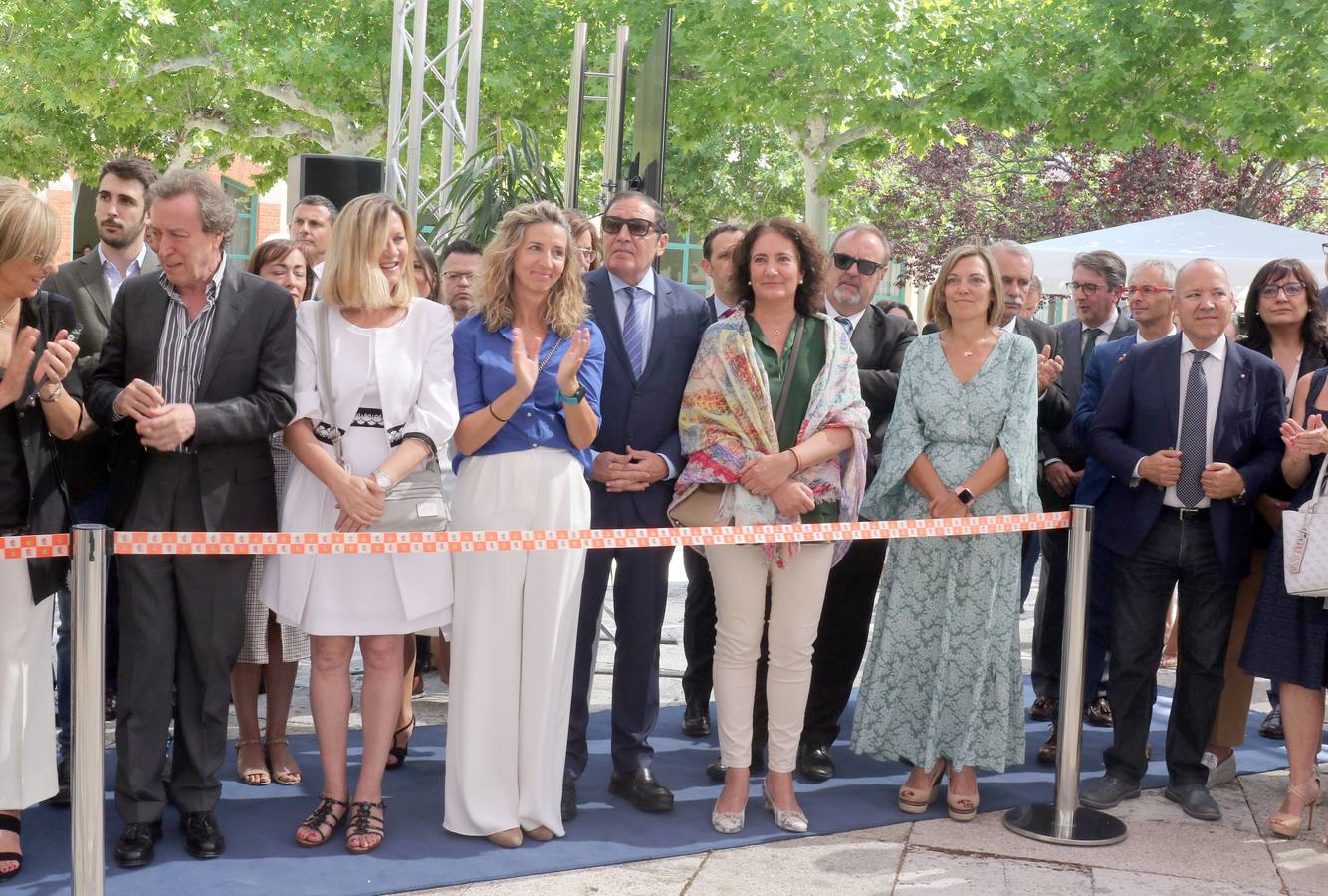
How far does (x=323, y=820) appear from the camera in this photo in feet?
15.3

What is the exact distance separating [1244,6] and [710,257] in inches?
323

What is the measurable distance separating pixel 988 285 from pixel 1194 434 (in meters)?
0.97

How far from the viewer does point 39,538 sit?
3.95 meters

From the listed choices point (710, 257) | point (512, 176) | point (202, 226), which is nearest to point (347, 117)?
point (512, 176)

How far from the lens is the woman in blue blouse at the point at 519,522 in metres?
4.64

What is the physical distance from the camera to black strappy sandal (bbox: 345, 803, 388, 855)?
15.1 ft

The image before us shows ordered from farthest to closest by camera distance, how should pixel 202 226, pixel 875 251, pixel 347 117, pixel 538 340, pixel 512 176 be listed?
1. pixel 347 117
2. pixel 512 176
3. pixel 875 251
4. pixel 538 340
5. pixel 202 226

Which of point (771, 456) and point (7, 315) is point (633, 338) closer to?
point (771, 456)

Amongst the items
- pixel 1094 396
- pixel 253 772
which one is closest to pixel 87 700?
pixel 253 772

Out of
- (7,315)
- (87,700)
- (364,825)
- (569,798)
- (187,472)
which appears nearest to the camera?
(87,700)

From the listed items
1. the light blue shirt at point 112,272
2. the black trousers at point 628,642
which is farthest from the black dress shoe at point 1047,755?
the light blue shirt at point 112,272

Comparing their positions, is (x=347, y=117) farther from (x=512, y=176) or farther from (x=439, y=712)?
(x=439, y=712)

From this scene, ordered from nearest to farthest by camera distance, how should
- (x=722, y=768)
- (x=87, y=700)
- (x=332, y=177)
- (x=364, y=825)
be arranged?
1. (x=87, y=700)
2. (x=364, y=825)
3. (x=722, y=768)
4. (x=332, y=177)

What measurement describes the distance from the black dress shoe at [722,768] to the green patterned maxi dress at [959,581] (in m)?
0.62
